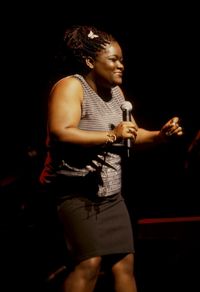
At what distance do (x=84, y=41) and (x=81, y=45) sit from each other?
28mm

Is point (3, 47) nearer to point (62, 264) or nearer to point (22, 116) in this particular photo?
point (22, 116)

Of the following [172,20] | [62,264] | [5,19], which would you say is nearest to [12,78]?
[5,19]

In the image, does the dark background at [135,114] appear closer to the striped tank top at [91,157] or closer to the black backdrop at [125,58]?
the black backdrop at [125,58]

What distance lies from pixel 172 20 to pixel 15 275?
2.72m

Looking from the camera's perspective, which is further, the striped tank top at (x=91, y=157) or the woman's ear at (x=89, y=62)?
the woman's ear at (x=89, y=62)

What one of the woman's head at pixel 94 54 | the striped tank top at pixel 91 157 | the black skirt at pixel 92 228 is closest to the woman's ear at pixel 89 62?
the woman's head at pixel 94 54

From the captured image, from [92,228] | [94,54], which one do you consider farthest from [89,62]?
[92,228]

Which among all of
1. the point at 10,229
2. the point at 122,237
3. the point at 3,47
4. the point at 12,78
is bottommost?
the point at 10,229

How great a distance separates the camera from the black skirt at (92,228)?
2.21 m

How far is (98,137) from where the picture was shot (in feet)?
6.79

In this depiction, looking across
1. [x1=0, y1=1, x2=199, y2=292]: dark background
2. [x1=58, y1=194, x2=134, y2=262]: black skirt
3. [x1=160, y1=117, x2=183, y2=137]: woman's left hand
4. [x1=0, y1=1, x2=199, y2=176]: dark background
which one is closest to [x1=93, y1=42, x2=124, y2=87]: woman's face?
[x1=160, y1=117, x2=183, y2=137]: woman's left hand

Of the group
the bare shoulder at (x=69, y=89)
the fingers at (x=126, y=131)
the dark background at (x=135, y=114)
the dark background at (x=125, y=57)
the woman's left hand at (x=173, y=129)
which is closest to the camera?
the fingers at (x=126, y=131)

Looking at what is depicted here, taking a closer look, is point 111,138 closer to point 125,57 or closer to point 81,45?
point 81,45

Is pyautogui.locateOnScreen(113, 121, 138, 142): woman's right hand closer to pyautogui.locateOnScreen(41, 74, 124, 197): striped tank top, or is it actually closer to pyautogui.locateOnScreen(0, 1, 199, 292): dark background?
pyautogui.locateOnScreen(41, 74, 124, 197): striped tank top
